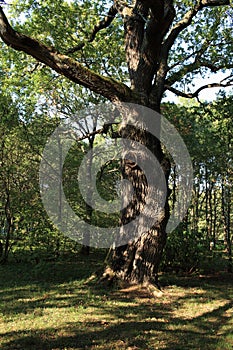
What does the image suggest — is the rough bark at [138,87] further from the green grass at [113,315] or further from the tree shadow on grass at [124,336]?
the tree shadow on grass at [124,336]

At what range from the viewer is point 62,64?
7988 millimetres

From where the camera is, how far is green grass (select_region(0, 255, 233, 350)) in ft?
15.7

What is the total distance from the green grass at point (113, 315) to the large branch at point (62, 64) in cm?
496

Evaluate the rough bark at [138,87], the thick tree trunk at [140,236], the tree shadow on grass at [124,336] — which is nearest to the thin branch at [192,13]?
the rough bark at [138,87]

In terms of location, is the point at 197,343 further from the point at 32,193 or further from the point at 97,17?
the point at 97,17

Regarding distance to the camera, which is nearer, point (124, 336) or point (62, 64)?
point (124, 336)

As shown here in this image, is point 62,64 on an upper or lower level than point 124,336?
upper

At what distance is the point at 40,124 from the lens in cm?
1784

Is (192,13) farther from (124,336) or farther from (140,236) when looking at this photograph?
(124,336)

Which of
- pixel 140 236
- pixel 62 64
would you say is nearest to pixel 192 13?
pixel 62 64

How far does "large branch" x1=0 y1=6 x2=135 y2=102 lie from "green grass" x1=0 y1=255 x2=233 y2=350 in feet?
16.3

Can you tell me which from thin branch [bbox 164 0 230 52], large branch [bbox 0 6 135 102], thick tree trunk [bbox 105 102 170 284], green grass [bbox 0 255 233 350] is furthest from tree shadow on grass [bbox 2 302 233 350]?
thin branch [bbox 164 0 230 52]

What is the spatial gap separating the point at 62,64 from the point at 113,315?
5613 millimetres

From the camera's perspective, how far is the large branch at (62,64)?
23.6ft
